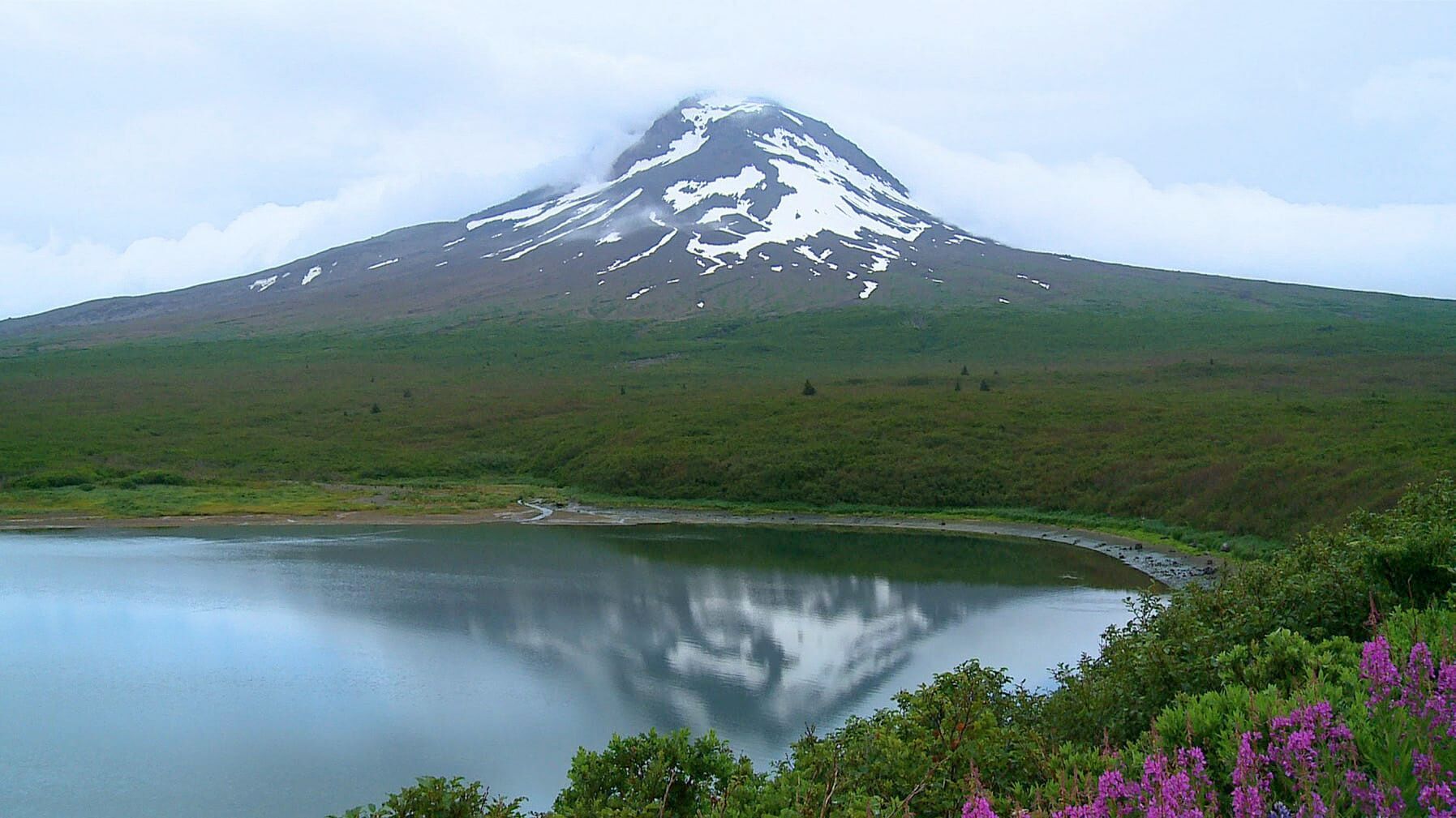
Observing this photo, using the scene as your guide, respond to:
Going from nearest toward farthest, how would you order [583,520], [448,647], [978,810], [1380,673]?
[978,810]
[1380,673]
[448,647]
[583,520]

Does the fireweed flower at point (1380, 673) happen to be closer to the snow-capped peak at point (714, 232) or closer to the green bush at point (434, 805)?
the green bush at point (434, 805)

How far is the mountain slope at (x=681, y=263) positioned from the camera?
11919 centimetres

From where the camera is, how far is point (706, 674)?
1953 centimetres

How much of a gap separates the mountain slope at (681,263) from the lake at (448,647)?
79339 mm

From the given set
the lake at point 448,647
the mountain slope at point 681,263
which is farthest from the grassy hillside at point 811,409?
the mountain slope at point 681,263

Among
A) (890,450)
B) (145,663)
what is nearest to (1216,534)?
(890,450)

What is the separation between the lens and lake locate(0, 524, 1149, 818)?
14.6 metres

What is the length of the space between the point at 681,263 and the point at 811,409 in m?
79.1

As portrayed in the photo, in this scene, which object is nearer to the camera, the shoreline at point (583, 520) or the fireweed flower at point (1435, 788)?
the fireweed flower at point (1435, 788)

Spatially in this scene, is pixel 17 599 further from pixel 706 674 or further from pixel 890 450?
pixel 890 450

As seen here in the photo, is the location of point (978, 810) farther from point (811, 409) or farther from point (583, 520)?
point (811, 409)

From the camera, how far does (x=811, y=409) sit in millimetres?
55094

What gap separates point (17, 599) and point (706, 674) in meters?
18.7

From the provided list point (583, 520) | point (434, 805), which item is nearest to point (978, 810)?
point (434, 805)
